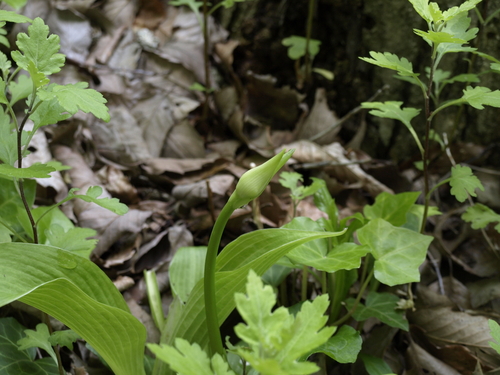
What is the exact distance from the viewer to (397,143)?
2.07 meters

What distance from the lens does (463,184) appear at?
1181 mm

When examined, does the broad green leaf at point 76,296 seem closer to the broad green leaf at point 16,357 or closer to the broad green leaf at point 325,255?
the broad green leaf at point 16,357

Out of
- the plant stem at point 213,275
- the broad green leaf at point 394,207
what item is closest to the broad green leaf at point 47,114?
the plant stem at point 213,275

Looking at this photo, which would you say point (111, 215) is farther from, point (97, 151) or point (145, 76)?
point (145, 76)

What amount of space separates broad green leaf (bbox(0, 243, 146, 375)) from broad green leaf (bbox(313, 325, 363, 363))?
1.49 feet

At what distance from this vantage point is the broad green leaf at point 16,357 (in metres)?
1.06

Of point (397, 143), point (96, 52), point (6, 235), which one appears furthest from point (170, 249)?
point (96, 52)

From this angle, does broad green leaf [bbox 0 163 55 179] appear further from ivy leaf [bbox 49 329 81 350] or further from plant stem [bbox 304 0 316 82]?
plant stem [bbox 304 0 316 82]

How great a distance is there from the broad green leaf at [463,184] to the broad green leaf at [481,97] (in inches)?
8.8

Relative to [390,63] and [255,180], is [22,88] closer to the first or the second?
[255,180]

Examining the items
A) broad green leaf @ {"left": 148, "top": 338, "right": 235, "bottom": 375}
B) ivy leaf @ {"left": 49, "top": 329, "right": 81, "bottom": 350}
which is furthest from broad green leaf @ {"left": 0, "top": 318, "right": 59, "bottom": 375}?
broad green leaf @ {"left": 148, "top": 338, "right": 235, "bottom": 375}

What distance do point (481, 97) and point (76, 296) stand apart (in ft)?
3.57

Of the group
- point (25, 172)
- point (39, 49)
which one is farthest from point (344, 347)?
point (39, 49)

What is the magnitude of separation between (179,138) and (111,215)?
0.60 meters
